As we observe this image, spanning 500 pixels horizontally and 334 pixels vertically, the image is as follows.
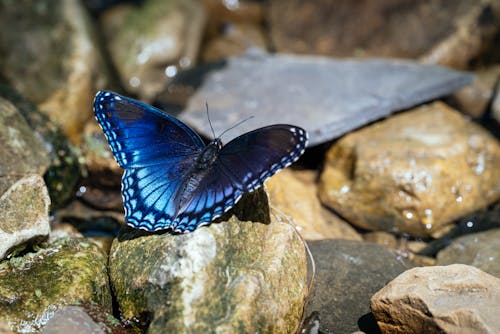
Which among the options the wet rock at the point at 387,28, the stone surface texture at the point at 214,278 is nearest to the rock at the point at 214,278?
the stone surface texture at the point at 214,278

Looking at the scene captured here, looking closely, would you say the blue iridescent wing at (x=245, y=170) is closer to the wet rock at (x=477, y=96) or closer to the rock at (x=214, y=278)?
the rock at (x=214, y=278)

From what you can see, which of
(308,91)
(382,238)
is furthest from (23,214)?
(308,91)

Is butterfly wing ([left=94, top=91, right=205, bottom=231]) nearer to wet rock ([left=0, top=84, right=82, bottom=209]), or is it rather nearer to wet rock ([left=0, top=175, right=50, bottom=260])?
wet rock ([left=0, top=175, right=50, bottom=260])

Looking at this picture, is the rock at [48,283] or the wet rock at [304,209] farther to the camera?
the wet rock at [304,209]

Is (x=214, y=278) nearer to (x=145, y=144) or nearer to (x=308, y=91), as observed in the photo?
(x=145, y=144)

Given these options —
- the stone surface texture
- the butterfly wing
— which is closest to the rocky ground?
the stone surface texture

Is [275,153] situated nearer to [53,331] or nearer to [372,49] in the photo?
[53,331]

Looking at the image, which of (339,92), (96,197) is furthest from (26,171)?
(339,92)
